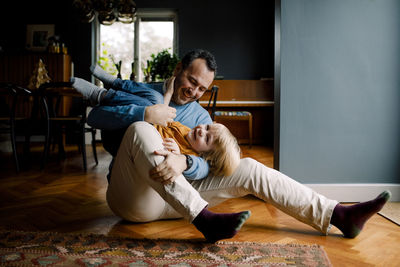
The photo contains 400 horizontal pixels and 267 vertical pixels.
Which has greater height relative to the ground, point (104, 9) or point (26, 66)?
point (104, 9)

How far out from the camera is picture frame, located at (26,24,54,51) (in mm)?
5883

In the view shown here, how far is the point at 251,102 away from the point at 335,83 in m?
3.29

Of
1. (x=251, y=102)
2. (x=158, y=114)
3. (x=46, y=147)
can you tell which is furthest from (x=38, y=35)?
(x=158, y=114)

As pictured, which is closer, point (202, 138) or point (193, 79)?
point (202, 138)

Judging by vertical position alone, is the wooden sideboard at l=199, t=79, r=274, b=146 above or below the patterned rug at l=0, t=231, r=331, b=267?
above

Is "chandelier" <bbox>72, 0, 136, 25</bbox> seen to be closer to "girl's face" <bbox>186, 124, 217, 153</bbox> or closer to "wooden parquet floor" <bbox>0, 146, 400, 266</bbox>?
"wooden parquet floor" <bbox>0, 146, 400, 266</bbox>

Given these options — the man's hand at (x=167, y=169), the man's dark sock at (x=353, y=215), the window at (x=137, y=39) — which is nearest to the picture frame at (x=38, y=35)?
the window at (x=137, y=39)

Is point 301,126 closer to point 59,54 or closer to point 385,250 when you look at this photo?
point 385,250

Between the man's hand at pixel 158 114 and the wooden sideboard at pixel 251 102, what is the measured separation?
4.00 meters

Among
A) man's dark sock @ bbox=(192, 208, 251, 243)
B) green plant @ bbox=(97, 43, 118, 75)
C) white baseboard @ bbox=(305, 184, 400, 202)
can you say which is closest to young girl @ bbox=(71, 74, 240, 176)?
man's dark sock @ bbox=(192, 208, 251, 243)

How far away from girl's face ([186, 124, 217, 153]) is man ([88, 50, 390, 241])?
0.27 ft

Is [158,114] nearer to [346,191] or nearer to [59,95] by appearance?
A: [346,191]

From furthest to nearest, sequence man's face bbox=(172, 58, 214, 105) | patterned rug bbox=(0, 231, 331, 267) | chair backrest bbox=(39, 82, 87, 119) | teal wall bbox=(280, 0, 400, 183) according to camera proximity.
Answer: chair backrest bbox=(39, 82, 87, 119)
teal wall bbox=(280, 0, 400, 183)
man's face bbox=(172, 58, 214, 105)
patterned rug bbox=(0, 231, 331, 267)

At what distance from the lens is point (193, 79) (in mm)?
1473
